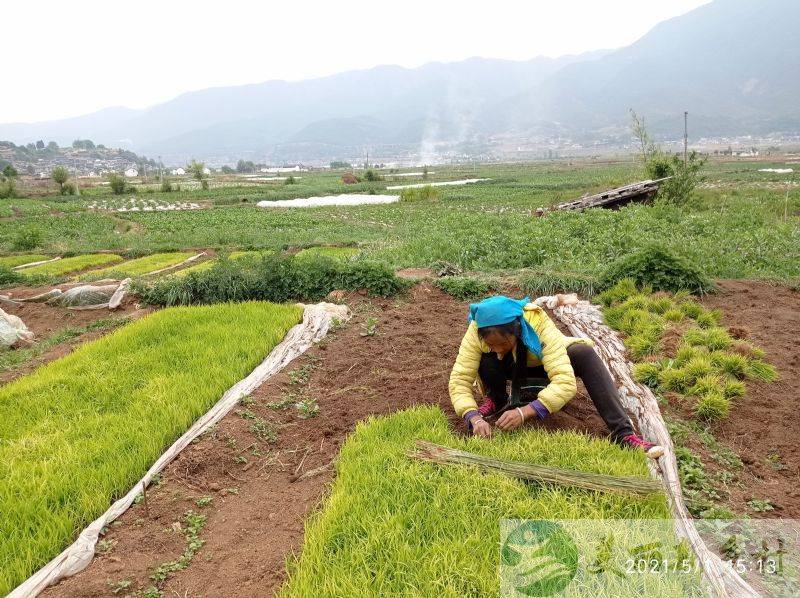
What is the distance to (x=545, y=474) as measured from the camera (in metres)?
3.21

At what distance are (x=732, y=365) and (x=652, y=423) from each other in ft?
4.89

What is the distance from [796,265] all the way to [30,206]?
3995cm

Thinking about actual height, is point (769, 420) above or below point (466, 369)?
Result: below

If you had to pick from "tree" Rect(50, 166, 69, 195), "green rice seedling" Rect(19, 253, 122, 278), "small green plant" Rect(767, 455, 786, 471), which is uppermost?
"tree" Rect(50, 166, 69, 195)

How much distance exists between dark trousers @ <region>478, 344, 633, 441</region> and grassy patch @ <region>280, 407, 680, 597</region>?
31 cm

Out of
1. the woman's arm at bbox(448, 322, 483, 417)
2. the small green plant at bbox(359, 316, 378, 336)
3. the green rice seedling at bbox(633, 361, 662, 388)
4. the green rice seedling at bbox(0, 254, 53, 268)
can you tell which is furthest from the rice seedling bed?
the green rice seedling at bbox(0, 254, 53, 268)

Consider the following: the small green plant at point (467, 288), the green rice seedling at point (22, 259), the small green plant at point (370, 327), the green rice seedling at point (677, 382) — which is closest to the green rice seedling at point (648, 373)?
the green rice seedling at point (677, 382)

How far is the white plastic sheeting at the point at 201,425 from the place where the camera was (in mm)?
3018

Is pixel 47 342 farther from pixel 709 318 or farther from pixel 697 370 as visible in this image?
pixel 709 318

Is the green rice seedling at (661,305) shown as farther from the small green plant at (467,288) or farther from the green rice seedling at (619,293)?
the small green plant at (467,288)

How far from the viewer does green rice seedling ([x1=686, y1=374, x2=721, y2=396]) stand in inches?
185

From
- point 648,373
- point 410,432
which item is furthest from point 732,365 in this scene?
point 410,432

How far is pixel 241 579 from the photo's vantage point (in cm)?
291

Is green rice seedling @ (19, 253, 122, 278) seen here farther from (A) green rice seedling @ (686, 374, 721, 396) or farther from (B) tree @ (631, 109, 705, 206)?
(B) tree @ (631, 109, 705, 206)
